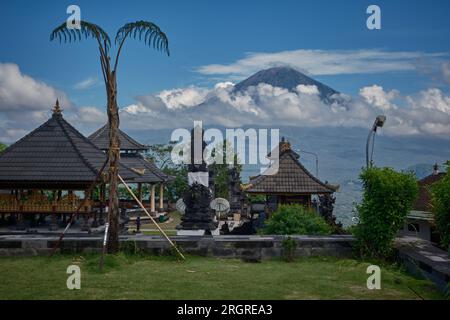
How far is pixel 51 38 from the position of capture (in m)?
13.1

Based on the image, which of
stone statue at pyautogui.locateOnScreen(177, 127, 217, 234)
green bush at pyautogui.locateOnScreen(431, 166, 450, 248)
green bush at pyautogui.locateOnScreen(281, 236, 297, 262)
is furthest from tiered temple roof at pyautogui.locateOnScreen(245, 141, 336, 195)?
green bush at pyautogui.locateOnScreen(431, 166, 450, 248)

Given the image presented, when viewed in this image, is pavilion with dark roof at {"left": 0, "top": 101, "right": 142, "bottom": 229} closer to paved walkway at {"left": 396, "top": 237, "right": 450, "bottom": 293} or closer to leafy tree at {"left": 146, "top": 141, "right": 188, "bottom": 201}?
paved walkway at {"left": 396, "top": 237, "right": 450, "bottom": 293}

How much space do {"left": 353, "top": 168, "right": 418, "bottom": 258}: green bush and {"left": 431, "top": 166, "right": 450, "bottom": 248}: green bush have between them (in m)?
1.27

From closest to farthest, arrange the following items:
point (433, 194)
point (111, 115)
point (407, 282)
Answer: point (407, 282) → point (433, 194) → point (111, 115)

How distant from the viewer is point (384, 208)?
11914 millimetres

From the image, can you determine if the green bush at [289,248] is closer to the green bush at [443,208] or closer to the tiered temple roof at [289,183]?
the green bush at [443,208]

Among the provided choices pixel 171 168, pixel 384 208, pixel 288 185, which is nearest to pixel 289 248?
pixel 384 208

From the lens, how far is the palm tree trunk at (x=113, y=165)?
12398 millimetres

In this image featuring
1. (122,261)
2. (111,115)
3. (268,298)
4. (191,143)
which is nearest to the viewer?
(268,298)

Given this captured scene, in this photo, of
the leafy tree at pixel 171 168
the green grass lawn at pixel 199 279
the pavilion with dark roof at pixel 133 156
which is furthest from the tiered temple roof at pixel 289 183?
the leafy tree at pixel 171 168

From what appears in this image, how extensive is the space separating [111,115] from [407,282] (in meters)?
7.93

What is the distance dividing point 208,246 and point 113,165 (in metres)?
3.18
